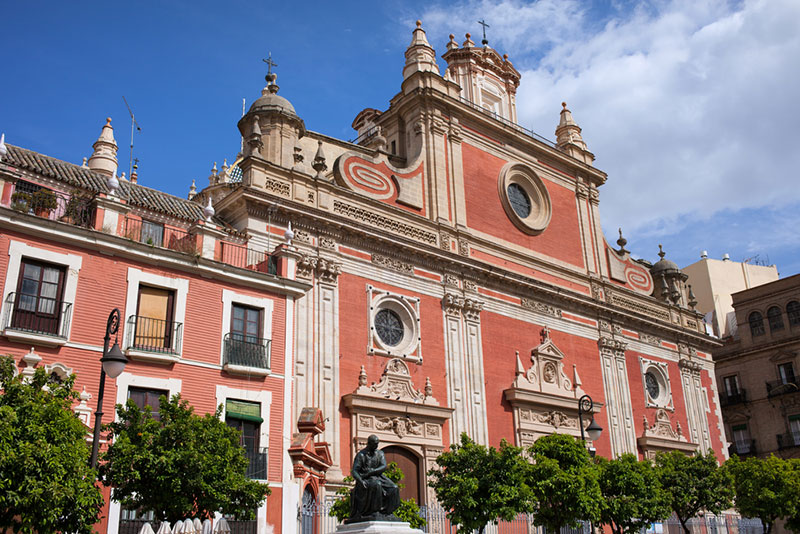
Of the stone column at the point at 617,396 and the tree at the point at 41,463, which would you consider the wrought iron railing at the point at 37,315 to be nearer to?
the tree at the point at 41,463

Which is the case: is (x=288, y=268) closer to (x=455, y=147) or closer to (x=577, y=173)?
(x=455, y=147)

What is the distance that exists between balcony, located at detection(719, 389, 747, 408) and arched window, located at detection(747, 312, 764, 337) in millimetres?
3252

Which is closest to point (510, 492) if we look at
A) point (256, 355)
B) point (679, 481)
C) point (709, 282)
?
point (256, 355)

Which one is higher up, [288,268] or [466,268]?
[466,268]

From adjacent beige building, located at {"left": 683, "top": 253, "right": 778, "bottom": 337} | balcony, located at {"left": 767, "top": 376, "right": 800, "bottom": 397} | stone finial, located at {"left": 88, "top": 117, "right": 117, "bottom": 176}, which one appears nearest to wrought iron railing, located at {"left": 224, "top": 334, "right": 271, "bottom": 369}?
stone finial, located at {"left": 88, "top": 117, "right": 117, "bottom": 176}

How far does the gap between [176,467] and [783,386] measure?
Result: 115 ft

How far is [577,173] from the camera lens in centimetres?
3550

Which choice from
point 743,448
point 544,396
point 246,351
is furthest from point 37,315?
point 743,448

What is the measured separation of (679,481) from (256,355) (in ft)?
52.1

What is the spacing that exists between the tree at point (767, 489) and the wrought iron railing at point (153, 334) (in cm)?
2035

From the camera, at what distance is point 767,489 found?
86.0 feet

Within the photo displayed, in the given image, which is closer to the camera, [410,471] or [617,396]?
[410,471]

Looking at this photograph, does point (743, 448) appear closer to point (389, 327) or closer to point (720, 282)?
point (720, 282)

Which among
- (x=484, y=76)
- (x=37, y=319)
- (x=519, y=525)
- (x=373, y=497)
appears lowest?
(x=519, y=525)
